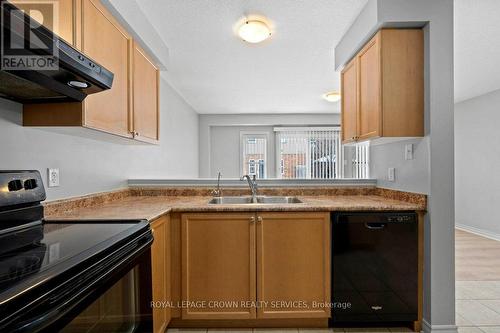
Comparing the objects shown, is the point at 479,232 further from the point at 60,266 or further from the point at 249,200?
the point at 60,266

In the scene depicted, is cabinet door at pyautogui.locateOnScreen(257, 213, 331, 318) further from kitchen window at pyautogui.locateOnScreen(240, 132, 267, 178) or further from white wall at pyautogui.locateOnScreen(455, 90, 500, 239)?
kitchen window at pyautogui.locateOnScreen(240, 132, 267, 178)

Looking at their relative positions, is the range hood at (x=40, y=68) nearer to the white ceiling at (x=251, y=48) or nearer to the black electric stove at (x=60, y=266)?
the black electric stove at (x=60, y=266)

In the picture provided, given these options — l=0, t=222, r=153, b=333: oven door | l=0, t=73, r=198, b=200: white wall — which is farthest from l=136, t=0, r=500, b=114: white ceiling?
l=0, t=222, r=153, b=333: oven door

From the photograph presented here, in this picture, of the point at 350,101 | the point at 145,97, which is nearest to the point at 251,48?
the point at 350,101

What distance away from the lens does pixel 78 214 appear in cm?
165

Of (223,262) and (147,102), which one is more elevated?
(147,102)

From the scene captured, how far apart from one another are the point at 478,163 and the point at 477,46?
277 centimetres

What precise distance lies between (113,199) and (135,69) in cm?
109

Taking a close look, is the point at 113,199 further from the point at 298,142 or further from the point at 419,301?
the point at 298,142

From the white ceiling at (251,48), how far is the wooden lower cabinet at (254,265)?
1.56 meters

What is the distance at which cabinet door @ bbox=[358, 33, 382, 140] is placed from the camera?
1.92m

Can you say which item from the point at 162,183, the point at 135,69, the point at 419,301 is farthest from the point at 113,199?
the point at 419,301

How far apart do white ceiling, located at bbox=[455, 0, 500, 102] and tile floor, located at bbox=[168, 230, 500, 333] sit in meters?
2.42

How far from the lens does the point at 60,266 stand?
30.8 inches
